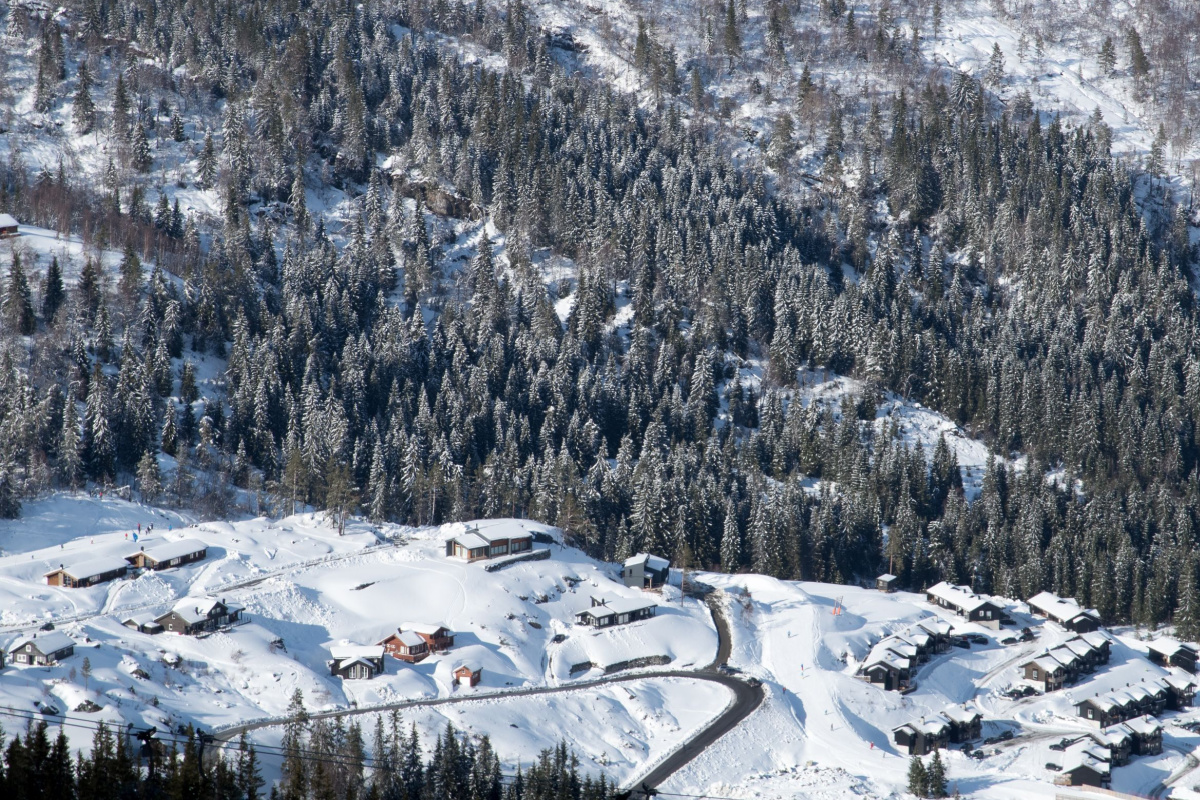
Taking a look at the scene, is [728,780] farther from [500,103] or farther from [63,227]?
[500,103]

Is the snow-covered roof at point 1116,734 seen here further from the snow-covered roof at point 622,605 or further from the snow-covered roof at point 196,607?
the snow-covered roof at point 196,607

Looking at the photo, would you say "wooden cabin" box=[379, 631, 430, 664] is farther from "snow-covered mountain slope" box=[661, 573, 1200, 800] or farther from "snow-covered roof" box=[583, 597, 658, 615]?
"snow-covered mountain slope" box=[661, 573, 1200, 800]

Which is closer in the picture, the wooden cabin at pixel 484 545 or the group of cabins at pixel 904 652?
the group of cabins at pixel 904 652

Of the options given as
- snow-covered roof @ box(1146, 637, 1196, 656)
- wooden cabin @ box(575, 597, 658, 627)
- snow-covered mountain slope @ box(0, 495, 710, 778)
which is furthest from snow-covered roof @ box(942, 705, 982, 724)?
wooden cabin @ box(575, 597, 658, 627)

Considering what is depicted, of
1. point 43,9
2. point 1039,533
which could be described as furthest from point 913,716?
point 43,9

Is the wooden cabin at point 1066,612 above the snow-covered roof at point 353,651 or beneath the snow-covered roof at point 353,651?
beneath

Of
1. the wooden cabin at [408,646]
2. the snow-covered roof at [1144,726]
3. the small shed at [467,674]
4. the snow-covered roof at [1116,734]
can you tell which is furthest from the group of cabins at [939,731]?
the wooden cabin at [408,646]
